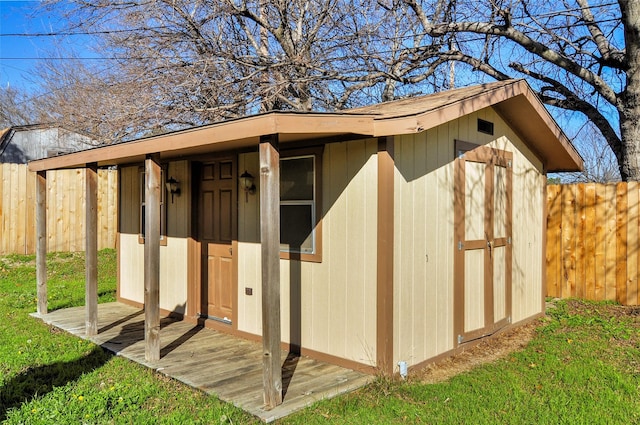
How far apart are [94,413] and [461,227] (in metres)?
3.85

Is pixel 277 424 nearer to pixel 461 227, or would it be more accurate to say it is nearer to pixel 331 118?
pixel 331 118

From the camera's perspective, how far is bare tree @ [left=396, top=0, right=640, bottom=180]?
8.14m

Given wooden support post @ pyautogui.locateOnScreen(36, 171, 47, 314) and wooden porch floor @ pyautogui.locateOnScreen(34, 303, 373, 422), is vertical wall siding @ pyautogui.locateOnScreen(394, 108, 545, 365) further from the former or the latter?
wooden support post @ pyautogui.locateOnScreen(36, 171, 47, 314)

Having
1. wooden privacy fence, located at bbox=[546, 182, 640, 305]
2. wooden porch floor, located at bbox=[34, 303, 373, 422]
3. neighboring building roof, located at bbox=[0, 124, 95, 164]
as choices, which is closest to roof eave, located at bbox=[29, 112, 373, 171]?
wooden porch floor, located at bbox=[34, 303, 373, 422]

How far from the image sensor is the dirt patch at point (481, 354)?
4688mm

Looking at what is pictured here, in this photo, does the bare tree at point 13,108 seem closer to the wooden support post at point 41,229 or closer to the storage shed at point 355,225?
the wooden support post at point 41,229

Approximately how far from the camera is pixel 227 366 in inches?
187

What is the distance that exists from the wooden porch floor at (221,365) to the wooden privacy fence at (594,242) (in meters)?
5.21

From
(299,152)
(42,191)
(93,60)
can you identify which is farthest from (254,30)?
(299,152)

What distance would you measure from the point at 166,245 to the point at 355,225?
11.3 ft

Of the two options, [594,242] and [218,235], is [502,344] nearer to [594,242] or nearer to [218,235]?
[594,242]

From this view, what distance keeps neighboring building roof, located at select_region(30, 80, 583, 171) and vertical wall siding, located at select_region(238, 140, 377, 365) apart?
1.07ft

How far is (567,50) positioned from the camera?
10344 mm

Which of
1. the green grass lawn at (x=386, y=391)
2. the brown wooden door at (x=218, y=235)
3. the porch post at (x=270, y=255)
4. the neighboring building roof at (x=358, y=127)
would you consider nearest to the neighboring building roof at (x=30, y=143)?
the neighboring building roof at (x=358, y=127)
